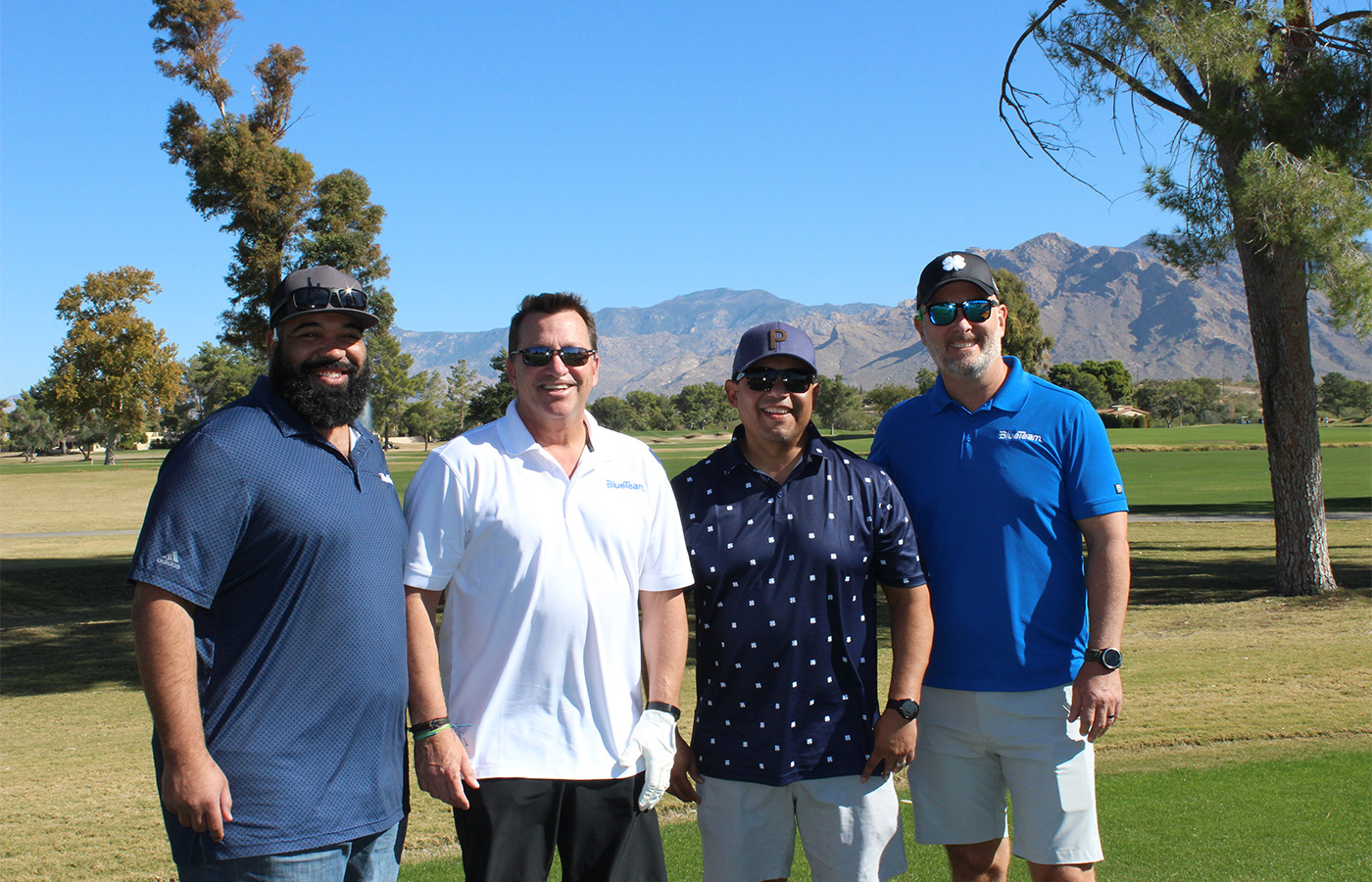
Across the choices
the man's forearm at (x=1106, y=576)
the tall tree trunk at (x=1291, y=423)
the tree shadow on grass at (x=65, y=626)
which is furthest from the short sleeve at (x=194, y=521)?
the tall tree trunk at (x=1291, y=423)

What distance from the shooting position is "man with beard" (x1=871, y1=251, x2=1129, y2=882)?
10.9 feet

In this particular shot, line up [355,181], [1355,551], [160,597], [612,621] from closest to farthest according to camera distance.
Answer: [160,597], [612,621], [1355,551], [355,181]

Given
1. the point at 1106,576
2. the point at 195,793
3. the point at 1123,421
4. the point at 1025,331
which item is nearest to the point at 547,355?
the point at 195,793

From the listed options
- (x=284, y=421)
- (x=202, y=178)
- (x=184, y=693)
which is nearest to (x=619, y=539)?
(x=284, y=421)

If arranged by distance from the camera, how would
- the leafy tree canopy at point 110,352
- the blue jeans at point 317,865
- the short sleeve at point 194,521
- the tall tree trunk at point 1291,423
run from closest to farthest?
the short sleeve at point 194,521 → the blue jeans at point 317,865 → the tall tree trunk at point 1291,423 → the leafy tree canopy at point 110,352

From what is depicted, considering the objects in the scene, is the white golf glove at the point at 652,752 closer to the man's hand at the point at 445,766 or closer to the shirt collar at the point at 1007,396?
the man's hand at the point at 445,766

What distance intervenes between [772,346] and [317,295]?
4.83ft

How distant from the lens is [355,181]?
790 inches

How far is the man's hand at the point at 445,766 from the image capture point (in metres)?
2.81

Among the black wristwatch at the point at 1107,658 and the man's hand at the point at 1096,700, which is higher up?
the black wristwatch at the point at 1107,658

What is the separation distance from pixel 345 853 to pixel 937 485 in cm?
221

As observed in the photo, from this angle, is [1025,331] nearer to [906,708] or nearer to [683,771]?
[906,708]

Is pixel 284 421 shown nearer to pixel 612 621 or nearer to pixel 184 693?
pixel 184 693

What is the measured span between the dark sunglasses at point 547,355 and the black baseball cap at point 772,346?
1.81ft
